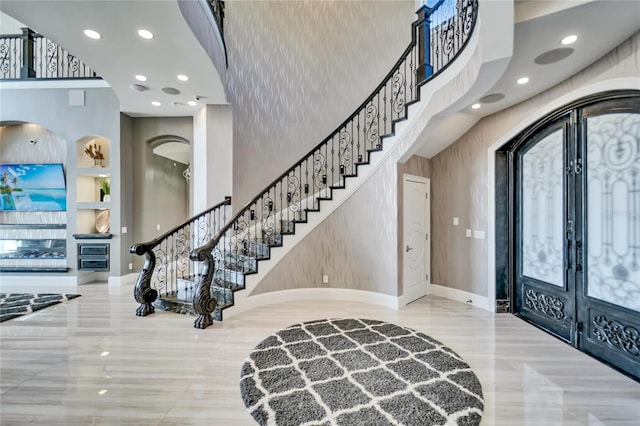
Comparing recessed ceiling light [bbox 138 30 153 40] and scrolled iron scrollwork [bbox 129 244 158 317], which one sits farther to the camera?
scrolled iron scrollwork [bbox 129 244 158 317]

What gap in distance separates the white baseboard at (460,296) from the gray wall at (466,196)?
0.23 feet

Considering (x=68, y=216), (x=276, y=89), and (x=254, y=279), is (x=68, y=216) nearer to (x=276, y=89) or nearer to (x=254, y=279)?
(x=254, y=279)

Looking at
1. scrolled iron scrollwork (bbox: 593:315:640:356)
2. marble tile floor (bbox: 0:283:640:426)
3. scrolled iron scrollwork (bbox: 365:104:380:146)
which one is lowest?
marble tile floor (bbox: 0:283:640:426)

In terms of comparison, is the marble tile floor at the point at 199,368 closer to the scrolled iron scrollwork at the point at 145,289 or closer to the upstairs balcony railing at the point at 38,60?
the scrolled iron scrollwork at the point at 145,289

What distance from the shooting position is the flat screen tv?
232 inches

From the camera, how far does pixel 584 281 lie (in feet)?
10.3

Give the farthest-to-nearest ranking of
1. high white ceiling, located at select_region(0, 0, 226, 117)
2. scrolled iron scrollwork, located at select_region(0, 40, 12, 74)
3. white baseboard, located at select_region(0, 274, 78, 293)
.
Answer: scrolled iron scrollwork, located at select_region(0, 40, 12, 74)
white baseboard, located at select_region(0, 274, 78, 293)
high white ceiling, located at select_region(0, 0, 226, 117)

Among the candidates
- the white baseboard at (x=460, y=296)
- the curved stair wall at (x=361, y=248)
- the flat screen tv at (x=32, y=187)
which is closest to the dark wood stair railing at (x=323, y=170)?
the curved stair wall at (x=361, y=248)

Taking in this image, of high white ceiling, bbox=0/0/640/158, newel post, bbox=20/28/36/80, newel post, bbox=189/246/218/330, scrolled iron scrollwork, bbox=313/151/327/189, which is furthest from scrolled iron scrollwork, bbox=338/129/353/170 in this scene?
newel post, bbox=20/28/36/80

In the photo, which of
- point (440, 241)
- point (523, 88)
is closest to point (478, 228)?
point (440, 241)

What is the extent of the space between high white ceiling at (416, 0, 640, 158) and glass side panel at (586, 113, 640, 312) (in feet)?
2.22

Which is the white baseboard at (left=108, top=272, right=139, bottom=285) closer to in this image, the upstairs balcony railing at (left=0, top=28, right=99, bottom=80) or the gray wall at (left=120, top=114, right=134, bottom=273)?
the gray wall at (left=120, top=114, right=134, bottom=273)

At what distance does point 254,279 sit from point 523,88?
443 cm

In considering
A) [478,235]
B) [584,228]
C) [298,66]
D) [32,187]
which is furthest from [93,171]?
[584,228]
